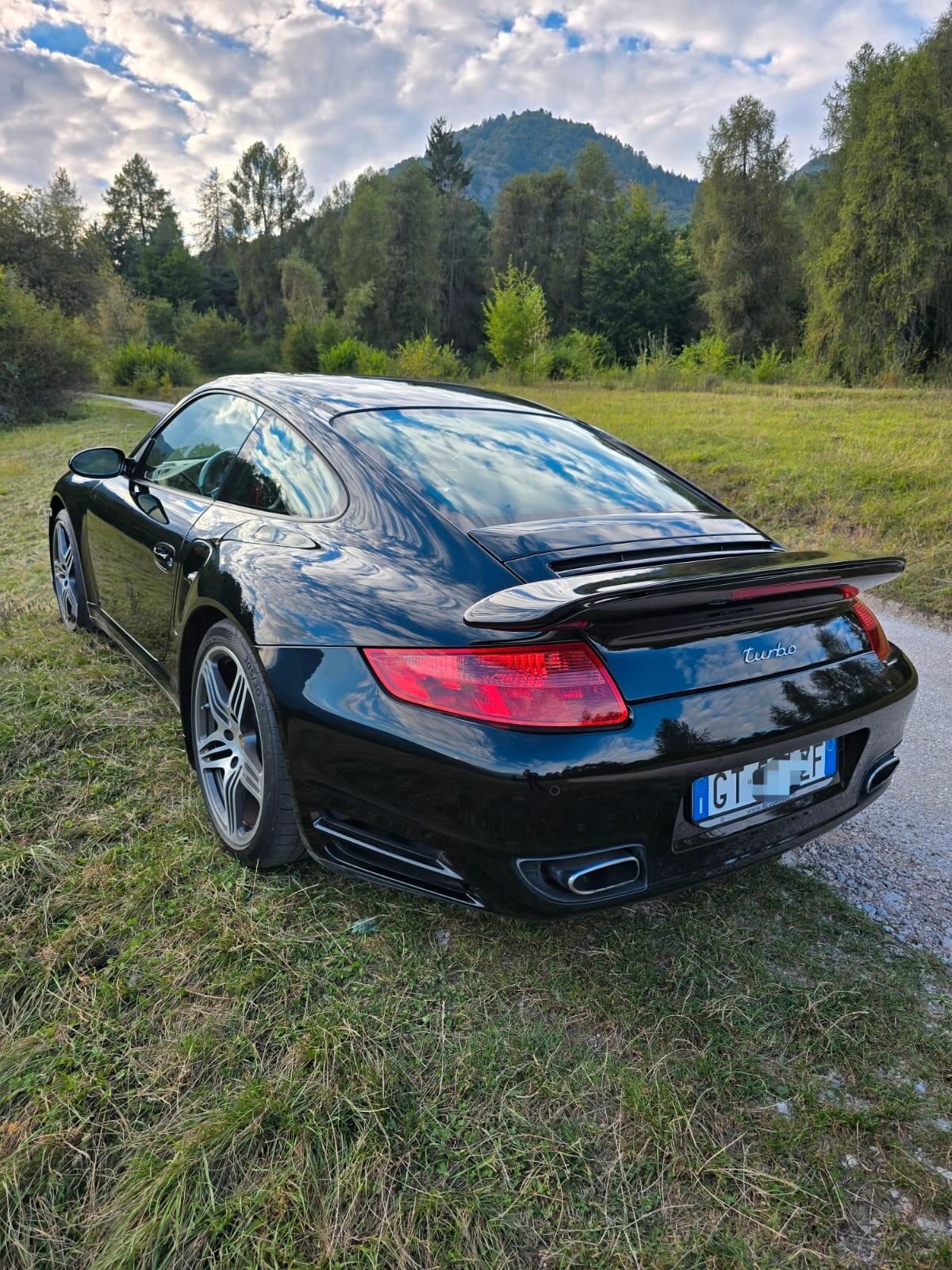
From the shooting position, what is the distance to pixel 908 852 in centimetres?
236

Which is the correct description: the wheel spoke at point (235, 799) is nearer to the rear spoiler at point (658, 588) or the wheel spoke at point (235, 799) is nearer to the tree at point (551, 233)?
the rear spoiler at point (658, 588)

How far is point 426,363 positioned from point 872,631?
88.4ft

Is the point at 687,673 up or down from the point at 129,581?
up

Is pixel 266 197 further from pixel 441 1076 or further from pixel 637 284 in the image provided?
pixel 441 1076

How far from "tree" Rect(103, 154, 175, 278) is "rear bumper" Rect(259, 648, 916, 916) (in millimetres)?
86933

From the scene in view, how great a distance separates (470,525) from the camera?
74.2 inches

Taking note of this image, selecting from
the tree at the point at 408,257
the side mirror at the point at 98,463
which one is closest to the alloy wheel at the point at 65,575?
the side mirror at the point at 98,463

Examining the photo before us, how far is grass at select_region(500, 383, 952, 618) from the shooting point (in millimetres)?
5750

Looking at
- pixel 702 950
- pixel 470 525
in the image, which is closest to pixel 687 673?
pixel 470 525

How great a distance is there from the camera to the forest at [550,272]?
76.1ft

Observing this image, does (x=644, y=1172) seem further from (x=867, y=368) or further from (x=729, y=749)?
(x=867, y=368)

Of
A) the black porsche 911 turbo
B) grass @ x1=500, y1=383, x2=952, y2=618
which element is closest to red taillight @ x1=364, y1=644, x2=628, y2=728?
the black porsche 911 turbo

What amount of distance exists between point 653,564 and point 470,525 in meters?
0.44

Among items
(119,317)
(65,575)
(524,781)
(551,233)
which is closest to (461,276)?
(551,233)
